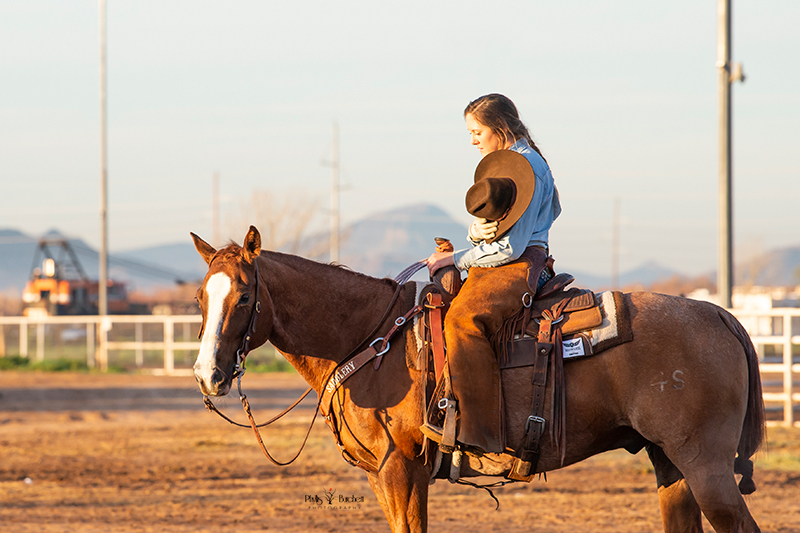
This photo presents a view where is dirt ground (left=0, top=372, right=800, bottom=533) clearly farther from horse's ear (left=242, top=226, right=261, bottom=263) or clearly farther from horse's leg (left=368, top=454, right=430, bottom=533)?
horse's ear (left=242, top=226, right=261, bottom=263)

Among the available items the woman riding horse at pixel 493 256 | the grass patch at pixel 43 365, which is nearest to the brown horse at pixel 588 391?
the woman riding horse at pixel 493 256

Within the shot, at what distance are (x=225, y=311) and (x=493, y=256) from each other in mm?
1406

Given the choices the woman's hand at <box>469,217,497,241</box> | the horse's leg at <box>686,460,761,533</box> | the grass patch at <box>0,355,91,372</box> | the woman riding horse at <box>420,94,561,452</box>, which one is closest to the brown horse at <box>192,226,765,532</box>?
the horse's leg at <box>686,460,761,533</box>

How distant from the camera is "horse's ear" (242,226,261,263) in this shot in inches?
171

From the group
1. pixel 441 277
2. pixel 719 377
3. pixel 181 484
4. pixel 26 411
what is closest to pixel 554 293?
pixel 441 277

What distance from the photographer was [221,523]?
7.35 m

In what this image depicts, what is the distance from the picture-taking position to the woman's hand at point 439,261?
4.69 m

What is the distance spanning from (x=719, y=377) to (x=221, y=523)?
4731mm

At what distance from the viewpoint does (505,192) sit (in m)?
4.36

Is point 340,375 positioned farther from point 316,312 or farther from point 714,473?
point 714,473

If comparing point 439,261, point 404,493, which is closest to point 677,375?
point 439,261

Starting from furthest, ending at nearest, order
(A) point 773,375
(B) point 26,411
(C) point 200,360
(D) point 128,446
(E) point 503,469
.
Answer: (A) point 773,375, (B) point 26,411, (D) point 128,446, (E) point 503,469, (C) point 200,360

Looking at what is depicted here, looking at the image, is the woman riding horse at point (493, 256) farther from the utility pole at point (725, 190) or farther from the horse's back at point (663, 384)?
the utility pole at point (725, 190)

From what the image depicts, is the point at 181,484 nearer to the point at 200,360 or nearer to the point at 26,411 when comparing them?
the point at 200,360
